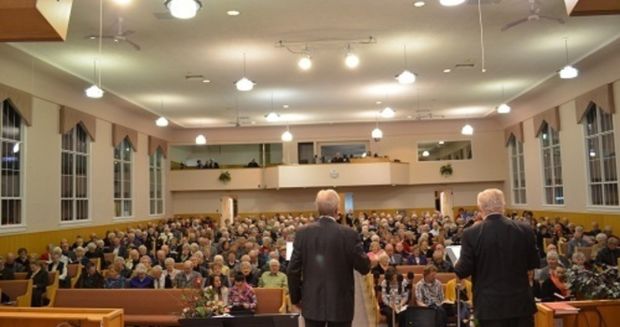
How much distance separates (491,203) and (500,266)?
0.42 metres

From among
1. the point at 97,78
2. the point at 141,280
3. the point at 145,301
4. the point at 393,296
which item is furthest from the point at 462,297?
the point at 97,78

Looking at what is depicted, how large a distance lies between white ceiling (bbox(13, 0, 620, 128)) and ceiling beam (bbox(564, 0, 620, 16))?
502 cm

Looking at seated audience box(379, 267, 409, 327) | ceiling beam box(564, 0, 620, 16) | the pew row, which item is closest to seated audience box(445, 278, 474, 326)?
seated audience box(379, 267, 409, 327)

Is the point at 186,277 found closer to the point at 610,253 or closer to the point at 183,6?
the point at 183,6

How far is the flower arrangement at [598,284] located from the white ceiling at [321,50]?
5.31 m

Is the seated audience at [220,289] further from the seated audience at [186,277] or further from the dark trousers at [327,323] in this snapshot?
the dark trousers at [327,323]

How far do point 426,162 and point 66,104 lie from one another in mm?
13936

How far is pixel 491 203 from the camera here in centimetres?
376

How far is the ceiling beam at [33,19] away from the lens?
11.3 feet

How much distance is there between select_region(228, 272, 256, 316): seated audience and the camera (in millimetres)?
6945

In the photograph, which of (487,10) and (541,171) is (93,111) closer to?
(487,10)

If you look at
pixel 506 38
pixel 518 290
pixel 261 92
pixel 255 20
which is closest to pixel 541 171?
pixel 506 38

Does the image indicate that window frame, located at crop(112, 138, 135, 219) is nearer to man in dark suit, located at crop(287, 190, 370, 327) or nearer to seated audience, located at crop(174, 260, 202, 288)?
seated audience, located at crop(174, 260, 202, 288)

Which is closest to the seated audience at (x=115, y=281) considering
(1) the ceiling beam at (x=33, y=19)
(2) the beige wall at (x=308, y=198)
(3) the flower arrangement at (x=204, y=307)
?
(3) the flower arrangement at (x=204, y=307)
